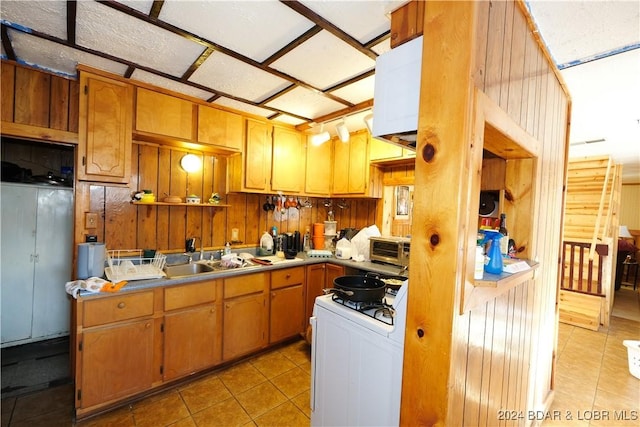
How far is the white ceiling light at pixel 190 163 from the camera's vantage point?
2.71 meters

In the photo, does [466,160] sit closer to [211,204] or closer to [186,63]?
[186,63]

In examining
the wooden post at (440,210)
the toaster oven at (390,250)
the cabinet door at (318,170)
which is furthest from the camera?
the cabinet door at (318,170)

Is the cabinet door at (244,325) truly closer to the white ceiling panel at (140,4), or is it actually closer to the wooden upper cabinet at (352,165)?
the wooden upper cabinet at (352,165)

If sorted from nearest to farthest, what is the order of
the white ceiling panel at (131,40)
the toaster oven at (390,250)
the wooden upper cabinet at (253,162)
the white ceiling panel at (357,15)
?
1. the white ceiling panel at (357,15)
2. the white ceiling panel at (131,40)
3. the toaster oven at (390,250)
4. the wooden upper cabinet at (253,162)

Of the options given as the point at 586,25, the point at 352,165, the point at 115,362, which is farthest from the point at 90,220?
the point at 586,25

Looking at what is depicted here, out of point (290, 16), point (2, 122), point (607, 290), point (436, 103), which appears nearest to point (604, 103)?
point (436, 103)

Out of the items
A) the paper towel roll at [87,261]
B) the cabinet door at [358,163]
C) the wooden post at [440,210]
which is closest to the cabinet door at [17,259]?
the paper towel roll at [87,261]

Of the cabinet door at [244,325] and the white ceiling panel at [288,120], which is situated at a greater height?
the white ceiling panel at [288,120]

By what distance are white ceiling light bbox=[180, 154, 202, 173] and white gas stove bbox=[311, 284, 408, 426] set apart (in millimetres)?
1969

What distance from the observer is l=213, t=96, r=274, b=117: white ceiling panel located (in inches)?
98.0

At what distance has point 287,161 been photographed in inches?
124

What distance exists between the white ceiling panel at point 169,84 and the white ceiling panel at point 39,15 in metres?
0.49

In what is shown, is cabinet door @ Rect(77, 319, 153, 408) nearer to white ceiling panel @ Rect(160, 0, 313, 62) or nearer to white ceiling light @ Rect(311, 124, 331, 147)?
white ceiling panel @ Rect(160, 0, 313, 62)

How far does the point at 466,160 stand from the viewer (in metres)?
0.85
